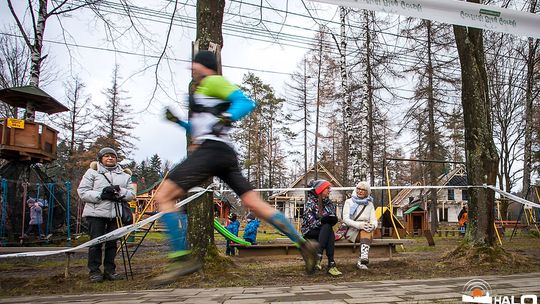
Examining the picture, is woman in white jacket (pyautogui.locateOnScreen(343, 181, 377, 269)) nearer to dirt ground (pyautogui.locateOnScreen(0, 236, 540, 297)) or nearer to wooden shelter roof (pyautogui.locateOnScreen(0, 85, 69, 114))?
dirt ground (pyautogui.locateOnScreen(0, 236, 540, 297))

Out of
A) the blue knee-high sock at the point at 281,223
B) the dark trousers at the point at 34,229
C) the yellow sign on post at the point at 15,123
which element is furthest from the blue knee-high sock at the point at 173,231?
the dark trousers at the point at 34,229

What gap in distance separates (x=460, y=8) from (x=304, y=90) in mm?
28237

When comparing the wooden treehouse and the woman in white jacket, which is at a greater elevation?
the wooden treehouse

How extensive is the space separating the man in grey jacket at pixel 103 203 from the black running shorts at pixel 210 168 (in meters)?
3.47

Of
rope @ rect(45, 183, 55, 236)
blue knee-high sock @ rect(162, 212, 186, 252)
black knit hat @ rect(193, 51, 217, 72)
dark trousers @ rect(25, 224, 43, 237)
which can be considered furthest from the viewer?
rope @ rect(45, 183, 55, 236)

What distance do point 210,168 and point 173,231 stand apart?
2.48 ft

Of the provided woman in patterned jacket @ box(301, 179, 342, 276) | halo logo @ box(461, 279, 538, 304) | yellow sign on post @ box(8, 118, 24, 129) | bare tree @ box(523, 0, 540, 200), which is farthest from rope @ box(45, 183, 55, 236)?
bare tree @ box(523, 0, 540, 200)

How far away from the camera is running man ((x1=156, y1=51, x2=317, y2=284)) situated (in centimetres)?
365

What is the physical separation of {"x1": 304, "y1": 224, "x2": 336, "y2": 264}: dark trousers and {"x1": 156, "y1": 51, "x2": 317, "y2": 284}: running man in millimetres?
3210

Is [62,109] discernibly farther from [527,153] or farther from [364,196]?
[527,153]

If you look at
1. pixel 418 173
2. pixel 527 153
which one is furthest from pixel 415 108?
pixel 418 173

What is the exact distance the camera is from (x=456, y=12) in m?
6.57

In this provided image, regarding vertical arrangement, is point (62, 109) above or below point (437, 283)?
above

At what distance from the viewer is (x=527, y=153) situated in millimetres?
24312
